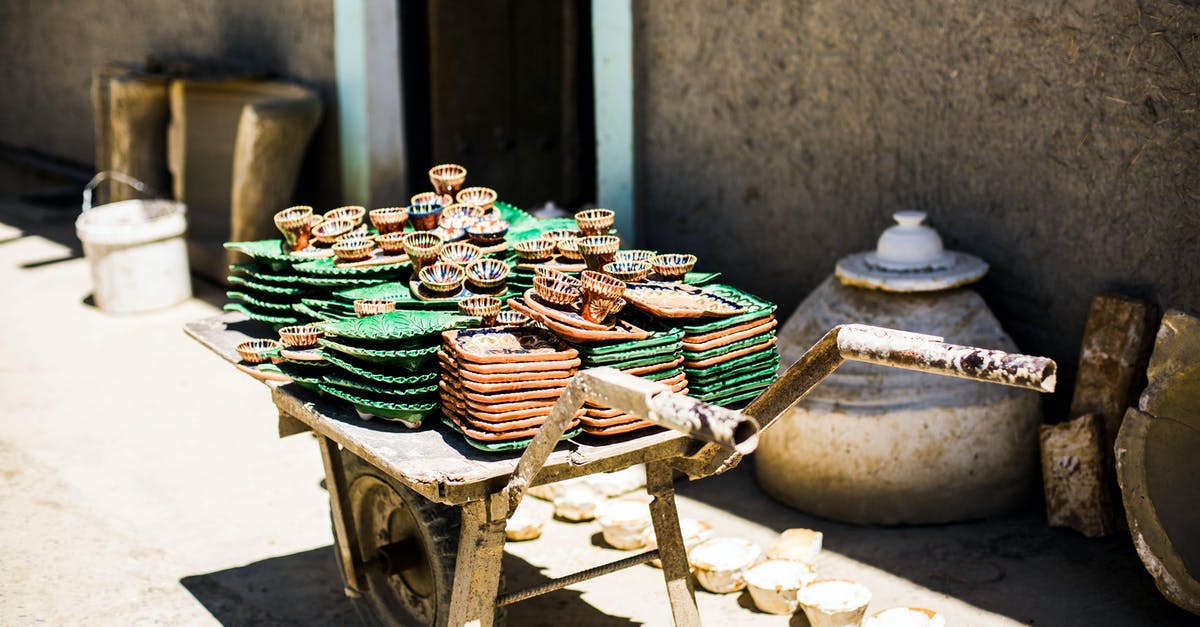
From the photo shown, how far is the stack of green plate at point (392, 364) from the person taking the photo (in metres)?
3.17

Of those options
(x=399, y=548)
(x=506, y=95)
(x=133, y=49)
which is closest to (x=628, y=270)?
(x=399, y=548)

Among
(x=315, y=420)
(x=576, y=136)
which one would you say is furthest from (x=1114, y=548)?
(x=576, y=136)

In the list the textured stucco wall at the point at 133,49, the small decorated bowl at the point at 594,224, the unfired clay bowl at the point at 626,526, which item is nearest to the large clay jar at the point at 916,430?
the unfired clay bowl at the point at 626,526

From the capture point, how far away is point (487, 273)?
3.66 metres

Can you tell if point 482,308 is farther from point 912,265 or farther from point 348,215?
point 912,265

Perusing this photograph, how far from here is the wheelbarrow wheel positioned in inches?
137

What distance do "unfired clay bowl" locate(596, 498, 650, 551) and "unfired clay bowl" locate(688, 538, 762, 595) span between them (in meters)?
0.29

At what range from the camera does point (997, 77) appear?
477cm

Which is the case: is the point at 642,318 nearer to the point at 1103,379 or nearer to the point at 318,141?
the point at 1103,379

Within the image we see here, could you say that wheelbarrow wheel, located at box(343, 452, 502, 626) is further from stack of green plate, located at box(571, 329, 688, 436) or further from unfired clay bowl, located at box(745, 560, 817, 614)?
unfired clay bowl, located at box(745, 560, 817, 614)

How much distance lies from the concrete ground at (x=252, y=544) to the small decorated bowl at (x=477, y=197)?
1338 mm

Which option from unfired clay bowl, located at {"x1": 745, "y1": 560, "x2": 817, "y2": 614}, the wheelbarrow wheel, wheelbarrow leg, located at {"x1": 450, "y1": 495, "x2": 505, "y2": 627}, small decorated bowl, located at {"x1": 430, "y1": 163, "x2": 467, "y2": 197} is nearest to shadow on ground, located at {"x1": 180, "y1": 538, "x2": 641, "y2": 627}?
the wheelbarrow wheel

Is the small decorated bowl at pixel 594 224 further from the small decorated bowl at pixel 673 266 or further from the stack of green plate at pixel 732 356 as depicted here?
the stack of green plate at pixel 732 356

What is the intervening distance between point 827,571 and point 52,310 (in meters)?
5.59
